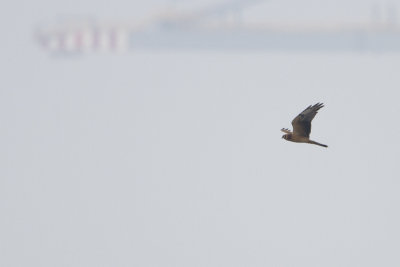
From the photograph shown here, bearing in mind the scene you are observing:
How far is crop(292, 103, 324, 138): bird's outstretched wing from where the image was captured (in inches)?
1370

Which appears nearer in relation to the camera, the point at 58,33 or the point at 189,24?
the point at 58,33

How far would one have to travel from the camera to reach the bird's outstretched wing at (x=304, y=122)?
34806 mm

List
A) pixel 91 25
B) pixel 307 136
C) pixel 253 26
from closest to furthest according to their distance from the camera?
1. pixel 307 136
2. pixel 91 25
3. pixel 253 26

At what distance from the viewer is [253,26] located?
486ft

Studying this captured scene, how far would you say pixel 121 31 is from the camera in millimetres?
149125

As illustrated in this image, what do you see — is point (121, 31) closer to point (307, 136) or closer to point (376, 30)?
point (376, 30)

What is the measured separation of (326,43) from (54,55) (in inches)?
1122

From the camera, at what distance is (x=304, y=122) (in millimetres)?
35031

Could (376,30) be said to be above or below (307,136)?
above

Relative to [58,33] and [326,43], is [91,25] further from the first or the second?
[326,43]

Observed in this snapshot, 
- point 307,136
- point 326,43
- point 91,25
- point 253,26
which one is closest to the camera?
point 307,136

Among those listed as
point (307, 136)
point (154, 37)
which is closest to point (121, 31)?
point (154, 37)

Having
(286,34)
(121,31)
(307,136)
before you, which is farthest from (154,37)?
(307,136)

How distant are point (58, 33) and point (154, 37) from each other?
8.61 meters
